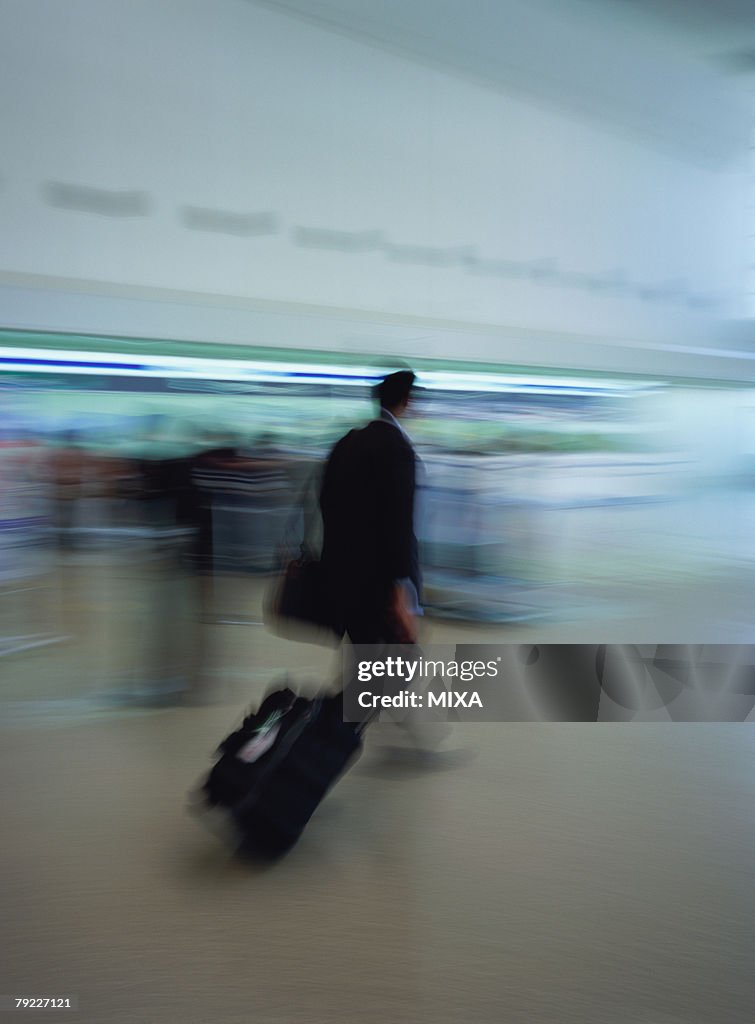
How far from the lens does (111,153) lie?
6172 mm

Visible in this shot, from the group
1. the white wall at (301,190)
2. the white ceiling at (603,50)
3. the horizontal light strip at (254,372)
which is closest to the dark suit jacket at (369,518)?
the white wall at (301,190)

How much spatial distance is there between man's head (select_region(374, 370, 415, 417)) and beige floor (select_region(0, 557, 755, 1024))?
4.98 feet

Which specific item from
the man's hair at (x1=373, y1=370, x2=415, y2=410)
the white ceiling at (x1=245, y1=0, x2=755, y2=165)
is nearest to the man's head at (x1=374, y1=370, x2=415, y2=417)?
the man's hair at (x1=373, y1=370, x2=415, y2=410)

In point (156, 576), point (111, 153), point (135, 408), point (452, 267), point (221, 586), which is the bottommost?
point (221, 586)

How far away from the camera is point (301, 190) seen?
7.21 metres

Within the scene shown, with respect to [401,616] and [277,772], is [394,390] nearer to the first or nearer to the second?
[401,616]

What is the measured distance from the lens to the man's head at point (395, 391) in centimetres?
347

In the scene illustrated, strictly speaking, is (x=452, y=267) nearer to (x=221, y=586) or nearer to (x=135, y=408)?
(x=135, y=408)

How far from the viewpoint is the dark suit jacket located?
11.0 ft

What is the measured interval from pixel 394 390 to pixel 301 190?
4326mm

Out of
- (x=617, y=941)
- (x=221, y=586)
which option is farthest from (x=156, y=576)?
(x=221, y=586)

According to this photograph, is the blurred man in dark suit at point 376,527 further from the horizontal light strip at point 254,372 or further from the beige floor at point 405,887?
the horizontal light strip at point 254,372

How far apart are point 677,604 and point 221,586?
3974mm

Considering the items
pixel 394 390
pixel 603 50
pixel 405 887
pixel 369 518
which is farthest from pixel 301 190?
pixel 405 887
